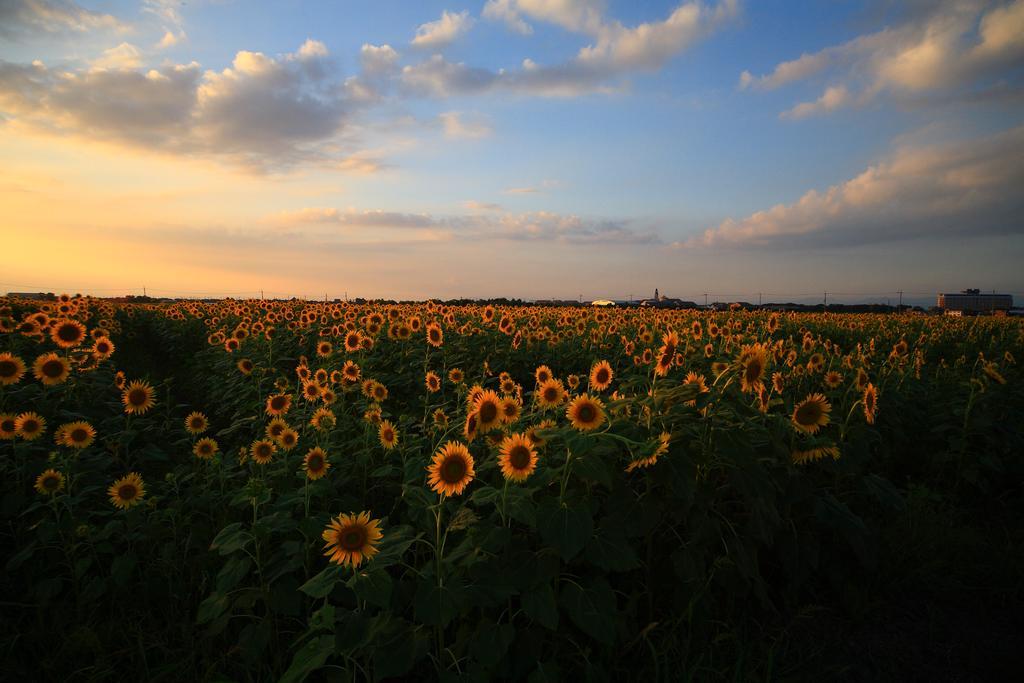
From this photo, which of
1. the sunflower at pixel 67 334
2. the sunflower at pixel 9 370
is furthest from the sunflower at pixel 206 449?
the sunflower at pixel 67 334

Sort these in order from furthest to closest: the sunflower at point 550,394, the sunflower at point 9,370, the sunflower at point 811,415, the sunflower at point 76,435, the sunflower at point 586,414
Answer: the sunflower at point 9,370 < the sunflower at point 76,435 < the sunflower at point 550,394 < the sunflower at point 811,415 < the sunflower at point 586,414

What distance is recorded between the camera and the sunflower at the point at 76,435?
13.0ft

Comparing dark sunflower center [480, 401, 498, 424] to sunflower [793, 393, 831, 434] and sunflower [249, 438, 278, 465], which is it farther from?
sunflower [249, 438, 278, 465]

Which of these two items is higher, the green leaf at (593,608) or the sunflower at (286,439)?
the sunflower at (286,439)

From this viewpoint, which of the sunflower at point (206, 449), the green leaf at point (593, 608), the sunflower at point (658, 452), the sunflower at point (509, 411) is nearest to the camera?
the green leaf at point (593, 608)

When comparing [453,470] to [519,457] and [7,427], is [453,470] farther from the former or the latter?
[7,427]

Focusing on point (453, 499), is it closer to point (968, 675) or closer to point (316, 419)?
point (316, 419)

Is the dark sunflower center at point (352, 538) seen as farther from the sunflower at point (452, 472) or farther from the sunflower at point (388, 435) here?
the sunflower at point (388, 435)

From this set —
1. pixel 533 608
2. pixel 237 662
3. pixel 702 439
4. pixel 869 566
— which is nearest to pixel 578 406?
pixel 702 439

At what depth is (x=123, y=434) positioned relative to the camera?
4.36m

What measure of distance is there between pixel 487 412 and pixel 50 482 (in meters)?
3.00

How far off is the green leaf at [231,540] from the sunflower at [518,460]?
1399 mm

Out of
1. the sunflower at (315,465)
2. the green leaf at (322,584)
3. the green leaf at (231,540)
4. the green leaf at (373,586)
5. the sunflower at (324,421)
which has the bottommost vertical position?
the green leaf at (231,540)

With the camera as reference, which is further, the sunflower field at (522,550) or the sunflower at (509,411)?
the sunflower at (509,411)
